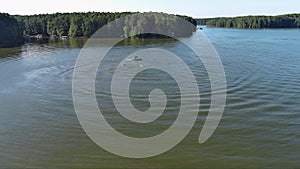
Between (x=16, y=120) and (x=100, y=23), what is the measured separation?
6998cm

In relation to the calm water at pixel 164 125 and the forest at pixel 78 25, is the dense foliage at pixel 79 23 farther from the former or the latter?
the calm water at pixel 164 125

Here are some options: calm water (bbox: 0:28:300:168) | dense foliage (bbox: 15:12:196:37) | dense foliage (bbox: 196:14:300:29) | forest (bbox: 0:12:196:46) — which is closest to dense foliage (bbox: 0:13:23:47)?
forest (bbox: 0:12:196:46)

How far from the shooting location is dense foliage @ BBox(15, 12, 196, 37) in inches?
3009

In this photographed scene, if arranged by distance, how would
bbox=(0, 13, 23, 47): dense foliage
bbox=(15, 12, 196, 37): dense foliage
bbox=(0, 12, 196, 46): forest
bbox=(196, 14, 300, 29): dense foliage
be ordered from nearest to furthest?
bbox=(0, 13, 23, 47): dense foliage, bbox=(0, 12, 196, 46): forest, bbox=(15, 12, 196, 37): dense foliage, bbox=(196, 14, 300, 29): dense foliage

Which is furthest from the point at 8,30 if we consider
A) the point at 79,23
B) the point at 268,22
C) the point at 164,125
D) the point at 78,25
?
the point at 268,22

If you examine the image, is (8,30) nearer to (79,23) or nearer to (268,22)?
(79,23)

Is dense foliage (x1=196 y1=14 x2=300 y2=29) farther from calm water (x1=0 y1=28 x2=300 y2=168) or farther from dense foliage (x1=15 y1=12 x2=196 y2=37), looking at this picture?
calm water (x1=0 y1=28 x2=300 y2=168)

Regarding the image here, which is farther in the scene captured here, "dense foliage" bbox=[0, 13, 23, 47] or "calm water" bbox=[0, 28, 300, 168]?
"dense foliage" bbox=[0, 13, 23, 47]

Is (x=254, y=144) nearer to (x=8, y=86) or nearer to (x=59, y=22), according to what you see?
(x=8, y=86)

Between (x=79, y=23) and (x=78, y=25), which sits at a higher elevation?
(x=79, y=23)

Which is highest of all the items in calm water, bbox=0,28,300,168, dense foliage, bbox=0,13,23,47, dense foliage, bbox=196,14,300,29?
dense foliage, bbox=196,14,300,29

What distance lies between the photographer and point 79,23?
278ft

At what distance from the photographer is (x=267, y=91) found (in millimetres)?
21469

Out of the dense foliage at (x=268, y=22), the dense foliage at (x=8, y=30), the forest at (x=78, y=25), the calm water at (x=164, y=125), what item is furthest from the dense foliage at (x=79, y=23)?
the dense foliage at (x=268, y=22)
